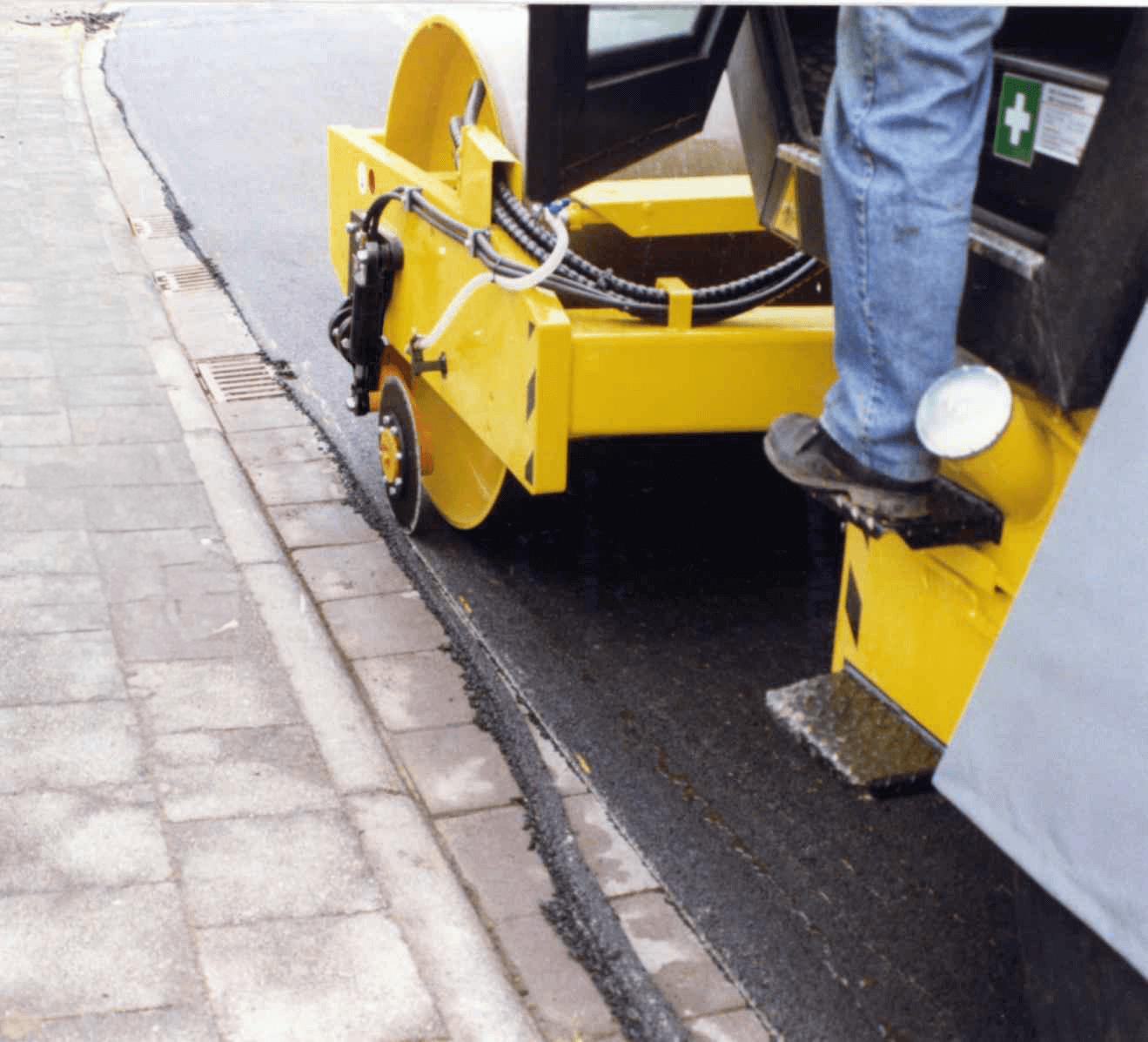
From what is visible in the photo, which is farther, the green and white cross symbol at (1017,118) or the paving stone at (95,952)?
the paving stone at (95,952)

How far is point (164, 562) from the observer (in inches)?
174

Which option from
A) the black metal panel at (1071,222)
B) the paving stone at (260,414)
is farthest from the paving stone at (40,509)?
the black metal panel at (1071,222)

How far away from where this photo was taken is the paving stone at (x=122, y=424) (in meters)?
5.23

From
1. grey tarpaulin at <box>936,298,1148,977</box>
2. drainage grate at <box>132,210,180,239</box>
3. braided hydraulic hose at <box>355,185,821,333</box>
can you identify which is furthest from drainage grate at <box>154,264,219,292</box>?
grey tarpaulin at <box>936,298,1148,977</box>

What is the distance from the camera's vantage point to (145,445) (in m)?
5.20

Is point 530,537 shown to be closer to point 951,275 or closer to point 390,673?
point 390,673

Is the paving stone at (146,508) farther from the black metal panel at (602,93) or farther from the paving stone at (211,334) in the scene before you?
the black metal panel at (602,93)

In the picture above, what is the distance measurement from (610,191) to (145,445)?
2.02m

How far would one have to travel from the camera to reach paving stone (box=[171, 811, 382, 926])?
2.98 m

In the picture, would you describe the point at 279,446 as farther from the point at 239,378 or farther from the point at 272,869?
the point at 272,869

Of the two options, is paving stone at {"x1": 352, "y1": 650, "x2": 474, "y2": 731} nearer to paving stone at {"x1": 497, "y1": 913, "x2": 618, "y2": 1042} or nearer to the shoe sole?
paving stone at {"x1": 497, "y1": 913, "x2": 618, "y2": 1042}

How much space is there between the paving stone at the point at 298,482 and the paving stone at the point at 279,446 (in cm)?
5

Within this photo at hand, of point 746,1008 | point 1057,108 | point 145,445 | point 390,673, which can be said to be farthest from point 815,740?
point 145,445

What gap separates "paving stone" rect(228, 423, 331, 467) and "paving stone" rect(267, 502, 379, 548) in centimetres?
39
